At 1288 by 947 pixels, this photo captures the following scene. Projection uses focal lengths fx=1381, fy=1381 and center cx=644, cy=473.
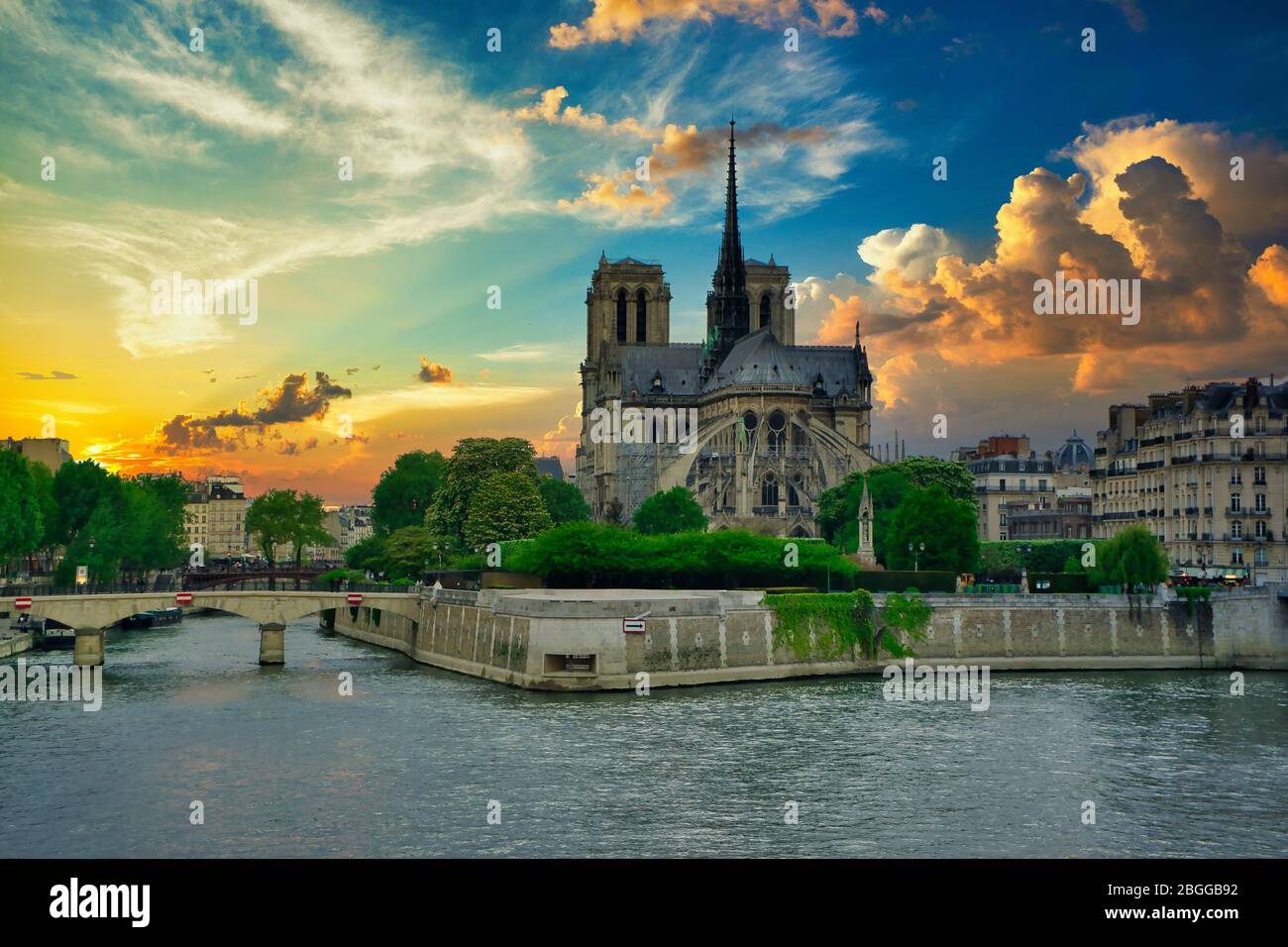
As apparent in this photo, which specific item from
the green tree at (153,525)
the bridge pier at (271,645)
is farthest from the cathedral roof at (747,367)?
the bridge pier at (271,645)

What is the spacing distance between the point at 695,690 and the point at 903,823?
2258 cm

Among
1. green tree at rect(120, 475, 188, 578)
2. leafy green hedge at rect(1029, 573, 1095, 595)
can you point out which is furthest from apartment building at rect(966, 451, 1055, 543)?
green tree at rect(120, 475, 188, 578)

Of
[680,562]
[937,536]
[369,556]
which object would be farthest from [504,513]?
[937,536]

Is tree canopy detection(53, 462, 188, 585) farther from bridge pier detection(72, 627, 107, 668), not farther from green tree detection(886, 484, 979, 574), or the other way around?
green tree detection(886, 484, 979, 574)

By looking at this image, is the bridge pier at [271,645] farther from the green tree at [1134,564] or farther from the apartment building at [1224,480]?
the apartment building at [1224,480]

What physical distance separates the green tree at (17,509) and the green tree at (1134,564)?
55938 mm

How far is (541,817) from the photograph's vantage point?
98.1ft

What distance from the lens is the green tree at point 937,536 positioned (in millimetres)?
73062

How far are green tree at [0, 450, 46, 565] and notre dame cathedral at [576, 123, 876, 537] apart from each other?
4953 centimetres

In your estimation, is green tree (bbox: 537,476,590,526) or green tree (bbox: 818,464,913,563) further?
green tree (bbox: 537,476,590,526)

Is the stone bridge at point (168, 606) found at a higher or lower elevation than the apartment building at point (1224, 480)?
lower

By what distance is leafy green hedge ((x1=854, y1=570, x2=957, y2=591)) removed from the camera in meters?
65.2

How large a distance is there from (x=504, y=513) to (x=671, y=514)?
16801 mm
